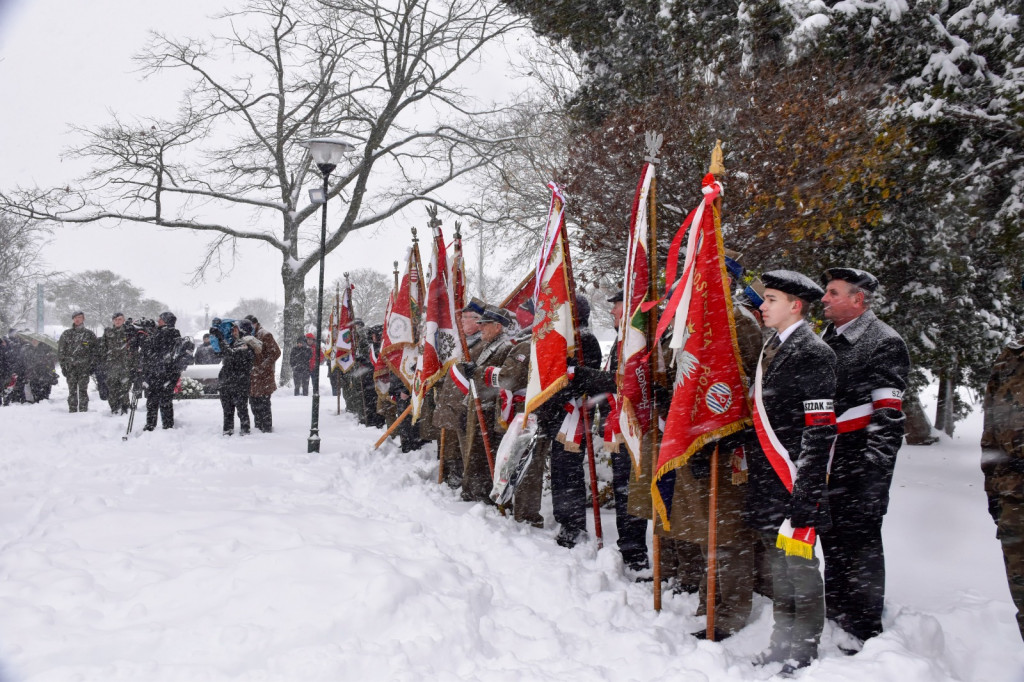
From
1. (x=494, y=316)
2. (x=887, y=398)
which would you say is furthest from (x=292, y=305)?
(x=887, y=398)

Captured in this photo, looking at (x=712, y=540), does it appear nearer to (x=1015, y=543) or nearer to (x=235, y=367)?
(x=1015, y=543)

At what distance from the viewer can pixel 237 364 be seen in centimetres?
1015

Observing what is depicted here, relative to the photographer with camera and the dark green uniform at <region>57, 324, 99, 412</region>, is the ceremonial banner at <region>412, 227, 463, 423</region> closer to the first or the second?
the photographer with camera

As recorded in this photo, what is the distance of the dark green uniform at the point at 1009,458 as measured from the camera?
313 cm

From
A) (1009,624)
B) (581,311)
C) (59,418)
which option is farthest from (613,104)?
(59,418)

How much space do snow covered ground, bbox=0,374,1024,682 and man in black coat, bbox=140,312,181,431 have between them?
13.8 feet

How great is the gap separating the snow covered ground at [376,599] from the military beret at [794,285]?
1681 millimetres

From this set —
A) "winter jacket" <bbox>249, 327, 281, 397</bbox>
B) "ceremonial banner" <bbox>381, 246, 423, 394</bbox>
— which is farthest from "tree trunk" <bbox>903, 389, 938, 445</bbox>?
"winter jacket" <bbox>249, 327, 281, 397</bbox>

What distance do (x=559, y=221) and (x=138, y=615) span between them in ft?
12.4

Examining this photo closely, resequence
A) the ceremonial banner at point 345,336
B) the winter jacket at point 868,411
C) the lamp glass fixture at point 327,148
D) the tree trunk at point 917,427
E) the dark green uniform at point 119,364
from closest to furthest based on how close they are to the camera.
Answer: the winter jacket at point 868,411 → the lamp glass fixture at point 327,148 → the tree trunk at point 917,427 → the dark green uniform at point 119,364 → the ceremonial banner at point 345,336

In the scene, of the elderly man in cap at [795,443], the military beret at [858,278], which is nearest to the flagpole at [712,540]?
the elderly man in cap at [795,443]

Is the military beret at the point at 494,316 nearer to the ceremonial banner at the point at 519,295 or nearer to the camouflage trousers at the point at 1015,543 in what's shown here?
the ceremonial banner at the point at 519,295

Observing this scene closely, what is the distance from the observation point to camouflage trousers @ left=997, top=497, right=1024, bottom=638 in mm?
3129

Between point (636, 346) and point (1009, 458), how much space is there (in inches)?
78.5
